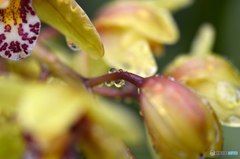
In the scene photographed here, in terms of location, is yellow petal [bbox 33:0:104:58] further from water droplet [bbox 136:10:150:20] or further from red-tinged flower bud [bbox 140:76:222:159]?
water droplet [bbox 136:10:150:20]

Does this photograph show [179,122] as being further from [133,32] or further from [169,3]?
[169,3]

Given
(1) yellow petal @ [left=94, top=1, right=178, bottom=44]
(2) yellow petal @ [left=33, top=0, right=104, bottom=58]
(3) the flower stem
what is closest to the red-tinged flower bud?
(3) the flower stem

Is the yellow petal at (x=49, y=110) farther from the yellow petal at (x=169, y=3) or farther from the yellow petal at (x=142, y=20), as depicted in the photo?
the yellow petal at (x=169, y=3)

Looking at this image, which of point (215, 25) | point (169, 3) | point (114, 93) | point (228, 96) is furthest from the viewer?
point (215, 25)

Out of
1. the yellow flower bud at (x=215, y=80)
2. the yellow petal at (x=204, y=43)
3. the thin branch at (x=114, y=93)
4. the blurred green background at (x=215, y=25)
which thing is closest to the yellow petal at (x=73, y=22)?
the thin branch at (x=114, y=93)

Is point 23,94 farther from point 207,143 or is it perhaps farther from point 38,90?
point 207,143

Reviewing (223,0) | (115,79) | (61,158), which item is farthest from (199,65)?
(223,0)

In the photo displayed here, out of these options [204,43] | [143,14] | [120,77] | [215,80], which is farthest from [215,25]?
[120,77]
